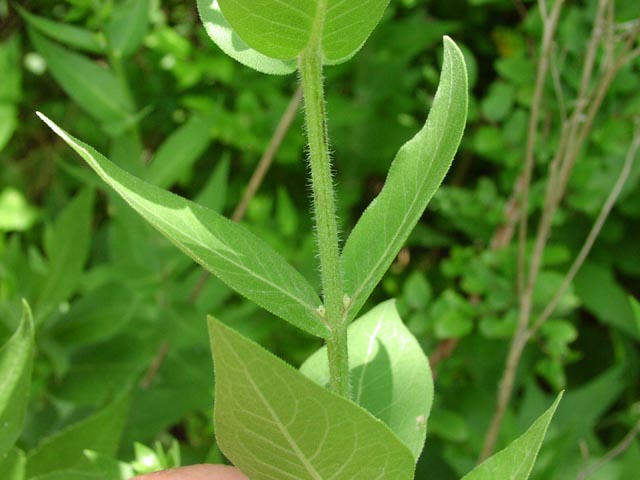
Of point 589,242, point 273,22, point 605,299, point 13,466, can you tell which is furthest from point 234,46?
point 605,299

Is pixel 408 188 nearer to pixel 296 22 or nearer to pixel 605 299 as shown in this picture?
pixel 296 22

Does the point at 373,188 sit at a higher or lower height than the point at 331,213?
lower

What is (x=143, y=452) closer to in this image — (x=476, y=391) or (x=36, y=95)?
(x=476, y=391)

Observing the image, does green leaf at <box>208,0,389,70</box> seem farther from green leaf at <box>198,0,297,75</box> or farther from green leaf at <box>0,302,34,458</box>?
green leaf at <box>0,302,34,458</box>

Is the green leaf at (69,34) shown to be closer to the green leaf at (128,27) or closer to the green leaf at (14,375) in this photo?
the green leaf at (128,27)

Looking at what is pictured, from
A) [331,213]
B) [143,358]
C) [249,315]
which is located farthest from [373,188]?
[331,213]

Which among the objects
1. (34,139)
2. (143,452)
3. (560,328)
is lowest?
(34,139)

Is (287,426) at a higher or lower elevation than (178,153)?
higher
